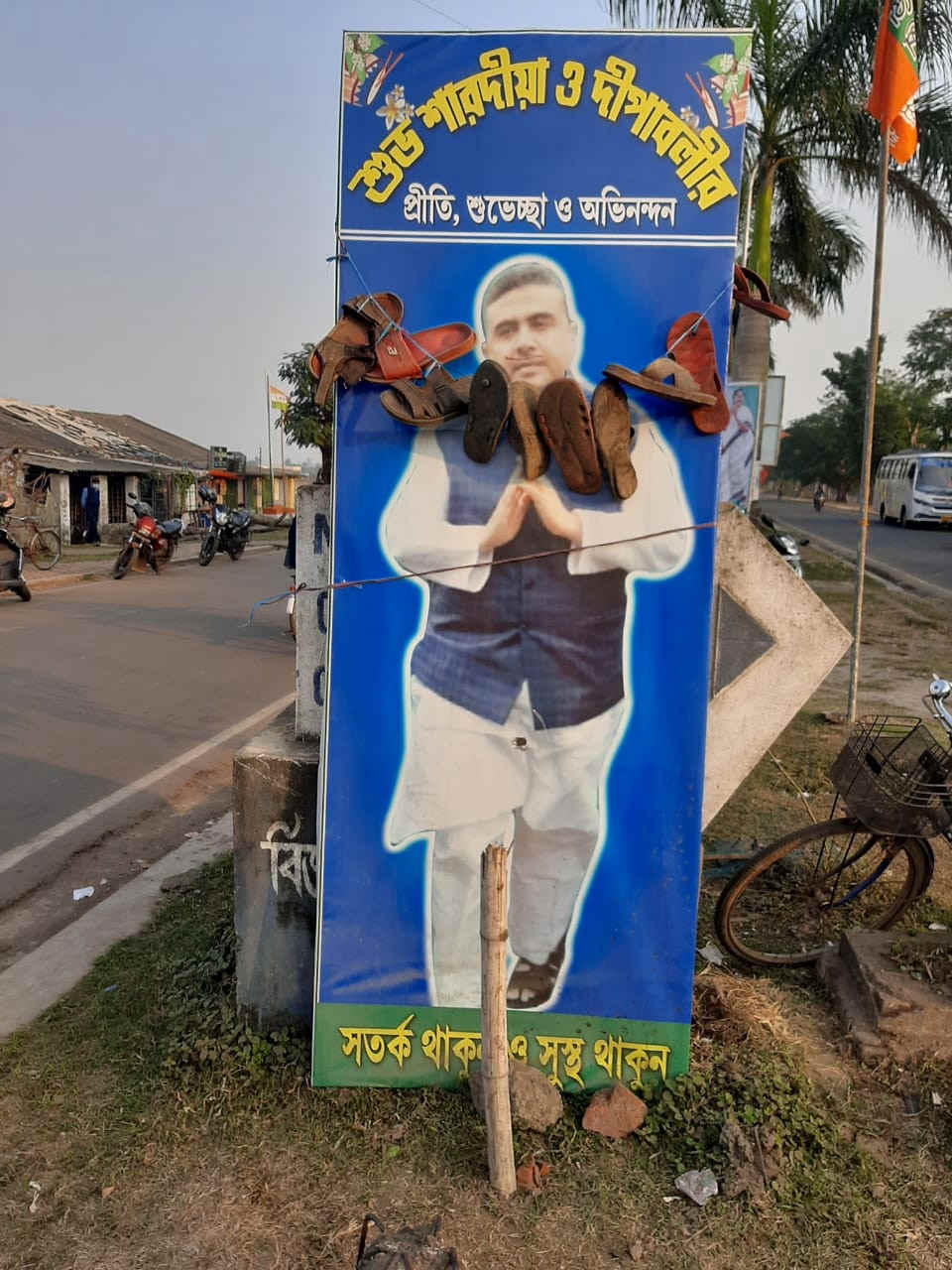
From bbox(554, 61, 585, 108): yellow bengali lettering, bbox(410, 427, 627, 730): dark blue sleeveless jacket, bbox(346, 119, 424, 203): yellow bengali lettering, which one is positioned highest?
bbox(554, 61, 585, 108): yellow bengali lettering

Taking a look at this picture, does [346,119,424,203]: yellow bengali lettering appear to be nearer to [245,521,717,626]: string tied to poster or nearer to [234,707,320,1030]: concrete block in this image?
[245,521,717,626]: string tied to poster

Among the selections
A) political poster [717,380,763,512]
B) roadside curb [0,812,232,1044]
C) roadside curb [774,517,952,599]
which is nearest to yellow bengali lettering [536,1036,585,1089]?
roadside curb [0,812,232,1044]

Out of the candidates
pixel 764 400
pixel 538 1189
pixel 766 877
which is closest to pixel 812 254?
pixel 764 400

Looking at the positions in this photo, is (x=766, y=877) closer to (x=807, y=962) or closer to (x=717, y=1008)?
(x=807, y=962)

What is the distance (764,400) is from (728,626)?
766cm

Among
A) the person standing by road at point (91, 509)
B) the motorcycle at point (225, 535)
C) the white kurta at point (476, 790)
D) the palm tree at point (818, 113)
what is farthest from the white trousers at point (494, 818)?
the person standing by road at point (91, 509)

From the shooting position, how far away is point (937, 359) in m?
55.8

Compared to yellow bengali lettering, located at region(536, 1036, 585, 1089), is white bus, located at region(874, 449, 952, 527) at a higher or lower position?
→ higher

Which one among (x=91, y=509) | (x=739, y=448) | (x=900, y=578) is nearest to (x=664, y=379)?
(x=739, y=448)

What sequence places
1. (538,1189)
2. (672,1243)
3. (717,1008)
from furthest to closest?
(717,1008), (538,1189), (672,1243)

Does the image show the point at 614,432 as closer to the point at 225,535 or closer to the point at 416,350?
the point at 416,350

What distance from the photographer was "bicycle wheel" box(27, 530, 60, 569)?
17500 mm

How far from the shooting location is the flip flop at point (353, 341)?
8.38 ft

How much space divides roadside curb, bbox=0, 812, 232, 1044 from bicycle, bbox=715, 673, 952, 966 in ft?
7.75
